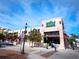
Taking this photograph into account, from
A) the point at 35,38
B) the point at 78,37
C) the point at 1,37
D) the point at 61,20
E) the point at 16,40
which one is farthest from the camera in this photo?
the point at 78,37

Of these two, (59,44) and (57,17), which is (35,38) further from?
(57,17)

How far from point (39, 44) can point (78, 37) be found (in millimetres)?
49066

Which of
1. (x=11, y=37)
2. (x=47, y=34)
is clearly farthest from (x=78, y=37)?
(x=11, y=37)

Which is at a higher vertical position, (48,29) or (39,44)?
(48,29)

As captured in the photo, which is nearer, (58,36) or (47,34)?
(58,36)

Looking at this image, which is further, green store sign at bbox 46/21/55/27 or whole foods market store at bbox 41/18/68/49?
green store sign at bbox 46/21/55/27

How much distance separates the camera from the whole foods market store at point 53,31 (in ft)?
181

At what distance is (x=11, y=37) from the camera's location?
7200cm

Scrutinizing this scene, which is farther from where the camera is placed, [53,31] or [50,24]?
[50,24]

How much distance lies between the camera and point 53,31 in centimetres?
5759

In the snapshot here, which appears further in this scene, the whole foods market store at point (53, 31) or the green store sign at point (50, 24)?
the green store sign at point (50, 24)

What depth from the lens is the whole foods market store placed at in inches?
2169

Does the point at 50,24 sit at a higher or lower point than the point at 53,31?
higher

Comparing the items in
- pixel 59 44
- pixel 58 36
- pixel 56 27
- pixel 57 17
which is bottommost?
pixel 59 44
